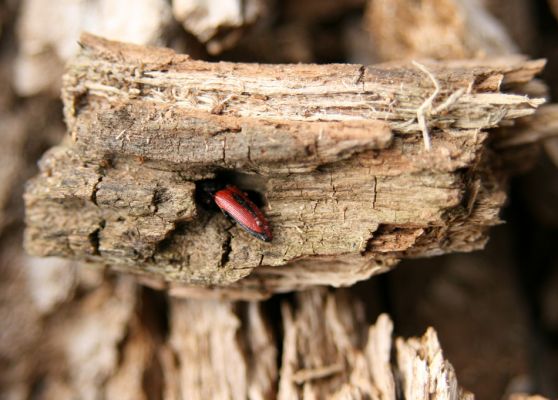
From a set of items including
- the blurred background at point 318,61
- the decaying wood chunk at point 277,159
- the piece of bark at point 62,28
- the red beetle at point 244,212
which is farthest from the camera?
the blurred background at point 318,61

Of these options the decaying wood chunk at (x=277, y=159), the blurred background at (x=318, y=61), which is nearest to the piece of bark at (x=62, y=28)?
the blurred background at (x=318, y=61)

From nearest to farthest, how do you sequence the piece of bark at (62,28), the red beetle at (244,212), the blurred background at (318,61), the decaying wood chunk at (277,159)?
the decaying wood chunk at (277,159) → the red beetle at (244,212) → the piece of bark at (62,28) → the blurred background at (318,61)

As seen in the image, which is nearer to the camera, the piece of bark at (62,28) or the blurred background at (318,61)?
the piece of bark at (62,28)

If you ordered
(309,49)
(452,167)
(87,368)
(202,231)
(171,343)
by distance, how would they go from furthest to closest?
1. (309,49)
2. (87,368)
3. (171,343)
4. (202,231)
5. (452,167)

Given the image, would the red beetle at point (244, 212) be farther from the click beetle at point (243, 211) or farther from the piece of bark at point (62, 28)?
the piece of bark at point (62, 28)

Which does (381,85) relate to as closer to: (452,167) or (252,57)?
(452,167)

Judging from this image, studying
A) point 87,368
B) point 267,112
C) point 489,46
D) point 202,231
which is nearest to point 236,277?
point 202,231

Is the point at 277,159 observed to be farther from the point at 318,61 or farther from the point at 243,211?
the point at 318,61
